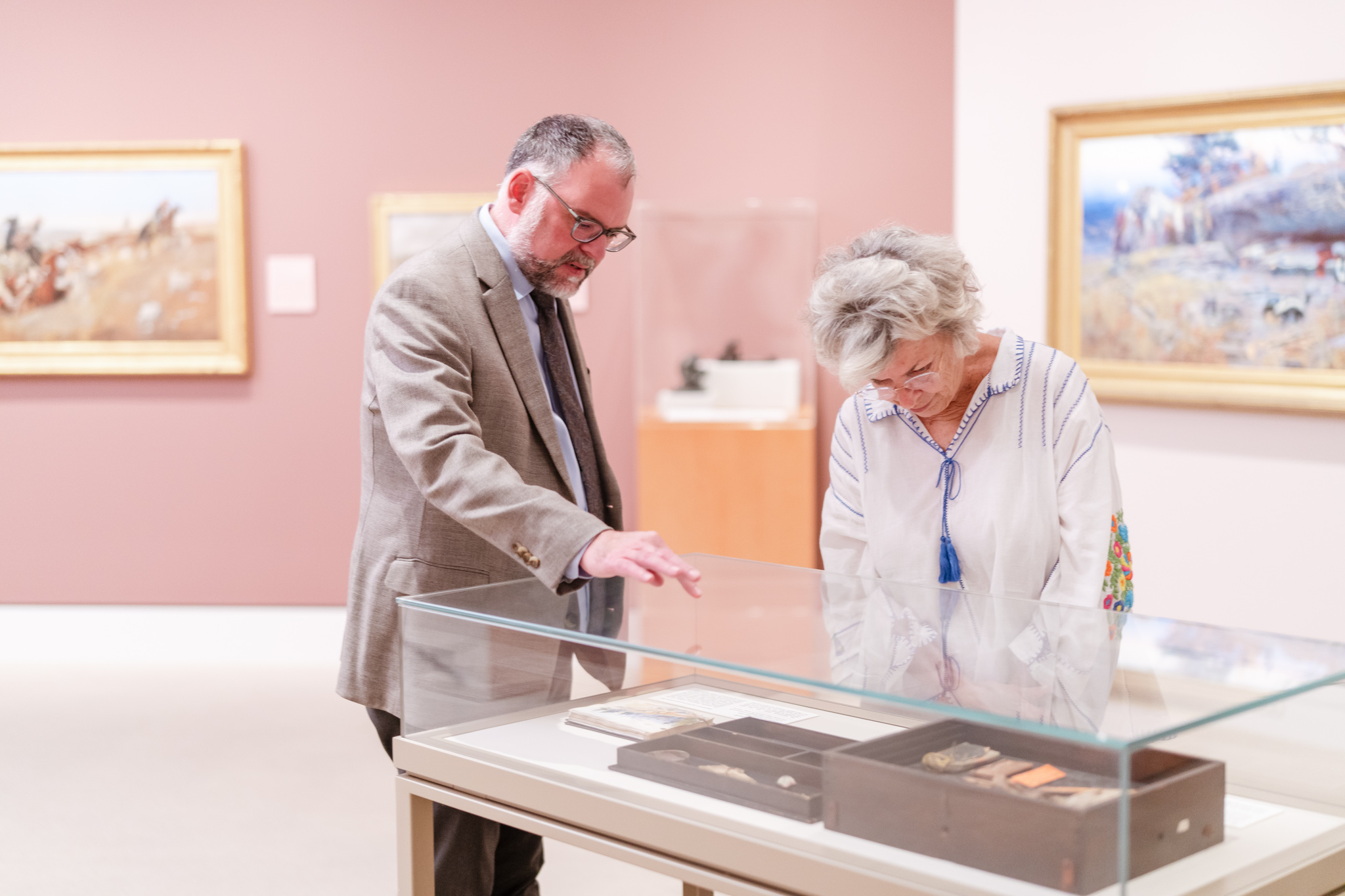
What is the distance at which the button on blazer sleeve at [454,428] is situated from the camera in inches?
86.2

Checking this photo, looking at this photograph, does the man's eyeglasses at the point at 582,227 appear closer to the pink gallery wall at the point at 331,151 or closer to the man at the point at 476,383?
the man at the point at 476,383

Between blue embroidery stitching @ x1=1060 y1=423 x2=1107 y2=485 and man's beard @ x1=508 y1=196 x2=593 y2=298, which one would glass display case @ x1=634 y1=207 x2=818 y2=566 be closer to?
man's beard @ x1=508 y1=196 x2=593 y2=298

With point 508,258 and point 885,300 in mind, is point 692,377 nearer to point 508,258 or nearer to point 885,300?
point 508,258

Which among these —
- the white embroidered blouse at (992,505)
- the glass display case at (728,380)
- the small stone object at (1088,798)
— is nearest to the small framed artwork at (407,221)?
the glass display case at (728,380)

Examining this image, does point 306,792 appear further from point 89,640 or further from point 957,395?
point 957,395

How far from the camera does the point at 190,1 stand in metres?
6.41

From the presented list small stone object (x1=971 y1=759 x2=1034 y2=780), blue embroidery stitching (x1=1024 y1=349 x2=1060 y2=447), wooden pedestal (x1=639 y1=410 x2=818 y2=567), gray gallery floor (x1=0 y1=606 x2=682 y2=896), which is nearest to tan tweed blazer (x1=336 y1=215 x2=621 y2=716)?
blue embroidery stitching (x1=1024 y1=349 x2=1060 y2=447)

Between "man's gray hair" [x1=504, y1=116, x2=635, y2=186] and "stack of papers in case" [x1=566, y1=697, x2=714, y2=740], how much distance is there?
3.83 ft

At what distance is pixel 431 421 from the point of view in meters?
2.42

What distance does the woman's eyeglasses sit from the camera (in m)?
2.33

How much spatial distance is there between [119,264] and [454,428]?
4.92 meters

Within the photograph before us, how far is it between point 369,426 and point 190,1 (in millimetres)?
4671

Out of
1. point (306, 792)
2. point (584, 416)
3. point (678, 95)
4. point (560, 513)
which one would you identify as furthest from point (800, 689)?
point (678, 95)

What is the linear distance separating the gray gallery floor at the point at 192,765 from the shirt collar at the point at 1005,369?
80.0 inches
